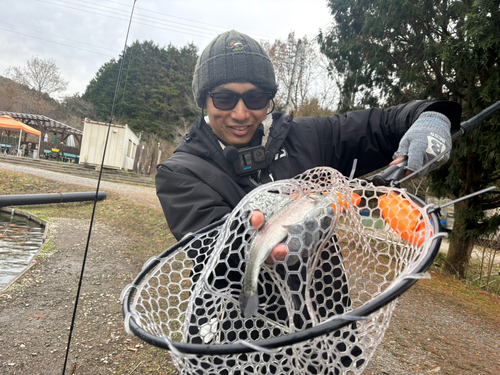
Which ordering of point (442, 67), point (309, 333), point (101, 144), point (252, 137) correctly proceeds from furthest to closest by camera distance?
point (101, 144), point (442, 67), point (252, 137), point (309, 333)

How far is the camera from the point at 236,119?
1.91 metres

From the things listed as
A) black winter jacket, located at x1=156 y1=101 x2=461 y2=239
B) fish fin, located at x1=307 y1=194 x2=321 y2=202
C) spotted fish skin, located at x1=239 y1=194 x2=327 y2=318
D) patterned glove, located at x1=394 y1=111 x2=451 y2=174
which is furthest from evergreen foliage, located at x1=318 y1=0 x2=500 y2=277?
spotted fish skin, located at x1=239 y1=194 x2=327 y2=318

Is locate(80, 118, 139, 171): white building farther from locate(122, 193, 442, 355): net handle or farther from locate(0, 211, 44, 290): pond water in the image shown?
locate(122, 193, 442, 355): net handle

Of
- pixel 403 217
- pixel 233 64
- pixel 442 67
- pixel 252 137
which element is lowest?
pixel 403 217

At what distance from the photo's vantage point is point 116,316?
3.96 m

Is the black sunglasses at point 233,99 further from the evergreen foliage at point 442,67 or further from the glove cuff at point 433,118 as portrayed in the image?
the evergreen foliage at point 442,67

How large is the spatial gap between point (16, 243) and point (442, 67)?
10400 mm

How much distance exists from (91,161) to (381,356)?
20.4 meters

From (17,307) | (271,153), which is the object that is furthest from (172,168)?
(17,307)

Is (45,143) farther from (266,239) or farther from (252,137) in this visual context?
(266,239)

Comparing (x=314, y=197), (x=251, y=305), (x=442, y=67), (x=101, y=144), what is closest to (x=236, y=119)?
(x=314, y=197)

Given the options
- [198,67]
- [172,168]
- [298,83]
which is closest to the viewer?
[172,168]

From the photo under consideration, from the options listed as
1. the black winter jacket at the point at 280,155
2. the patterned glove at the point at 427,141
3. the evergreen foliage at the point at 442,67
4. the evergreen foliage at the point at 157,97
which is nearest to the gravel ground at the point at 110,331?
the black winter jacket at the point at 280,155

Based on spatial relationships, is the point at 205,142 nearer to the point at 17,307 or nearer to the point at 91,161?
the point at 17,307
